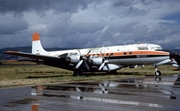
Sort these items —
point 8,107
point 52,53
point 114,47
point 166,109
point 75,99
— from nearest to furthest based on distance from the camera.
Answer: point 166,109 < point 8,107 < point 75,99 < point 114,47 < point 52,53

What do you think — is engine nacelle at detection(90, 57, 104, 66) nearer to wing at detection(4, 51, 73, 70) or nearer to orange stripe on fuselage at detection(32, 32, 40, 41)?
wing at detection(4, 51, 73, 70)

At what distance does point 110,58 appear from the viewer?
28.6m

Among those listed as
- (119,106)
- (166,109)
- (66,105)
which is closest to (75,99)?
(66,105)

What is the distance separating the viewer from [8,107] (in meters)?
9.15

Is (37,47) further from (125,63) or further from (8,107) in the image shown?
(8,107)

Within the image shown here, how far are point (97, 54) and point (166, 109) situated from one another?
21621 millimetres

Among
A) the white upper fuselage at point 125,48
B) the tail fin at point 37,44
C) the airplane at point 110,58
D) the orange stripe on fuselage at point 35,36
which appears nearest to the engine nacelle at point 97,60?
the airplane at point 110,58

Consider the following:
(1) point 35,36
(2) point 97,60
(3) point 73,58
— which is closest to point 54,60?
(3) point 73,58

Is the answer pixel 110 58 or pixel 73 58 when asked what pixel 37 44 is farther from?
pixel 110 58

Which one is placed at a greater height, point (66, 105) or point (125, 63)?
point (125, 63)

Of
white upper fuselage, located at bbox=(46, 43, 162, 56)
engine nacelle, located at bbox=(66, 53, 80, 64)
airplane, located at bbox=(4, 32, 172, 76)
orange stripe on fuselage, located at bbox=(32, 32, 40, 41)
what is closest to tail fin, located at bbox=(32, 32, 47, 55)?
orange stripe on fuselage, located at bbox=(32, 32, 40, 41)

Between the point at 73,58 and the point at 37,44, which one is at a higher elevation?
the point at 37,44


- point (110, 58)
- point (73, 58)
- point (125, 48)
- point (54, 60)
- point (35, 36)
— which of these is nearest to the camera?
point (73, 58)

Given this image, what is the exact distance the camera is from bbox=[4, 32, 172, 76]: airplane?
26156 mm
